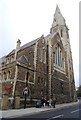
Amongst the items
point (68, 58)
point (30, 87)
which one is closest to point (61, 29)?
point (68, 58)

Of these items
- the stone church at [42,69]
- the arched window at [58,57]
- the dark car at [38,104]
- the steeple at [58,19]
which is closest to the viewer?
the stone church at [42,69]

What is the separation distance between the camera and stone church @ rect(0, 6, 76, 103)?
31.9m

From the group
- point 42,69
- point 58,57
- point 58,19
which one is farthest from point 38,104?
point 58,19

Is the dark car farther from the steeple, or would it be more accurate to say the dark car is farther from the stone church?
the steeple

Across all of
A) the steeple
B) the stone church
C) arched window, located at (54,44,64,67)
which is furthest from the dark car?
the steeple

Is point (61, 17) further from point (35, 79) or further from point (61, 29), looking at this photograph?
point (35, 79)

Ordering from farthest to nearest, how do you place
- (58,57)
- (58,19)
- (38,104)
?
(58,19), (58,57), (38,104)

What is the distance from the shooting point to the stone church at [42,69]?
3194 centimetres

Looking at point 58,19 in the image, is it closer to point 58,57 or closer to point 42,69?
point 58,57

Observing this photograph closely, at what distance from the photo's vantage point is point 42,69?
3912 centimetres

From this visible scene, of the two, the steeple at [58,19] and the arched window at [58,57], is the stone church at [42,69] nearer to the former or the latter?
the arched window at [58,57]

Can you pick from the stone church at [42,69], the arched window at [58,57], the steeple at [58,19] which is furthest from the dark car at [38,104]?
the steeple at [58,19]

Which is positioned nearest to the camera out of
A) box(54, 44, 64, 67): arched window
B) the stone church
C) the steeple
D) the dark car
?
the stone church

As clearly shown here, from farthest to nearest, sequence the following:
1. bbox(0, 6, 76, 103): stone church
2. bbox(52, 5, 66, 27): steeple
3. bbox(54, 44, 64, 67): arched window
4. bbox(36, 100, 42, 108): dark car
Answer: bbox(52, 5, 66, 27): steeple → bbox(54, 44, 64, 67): arched window → bbox(36, 100, 42, 108): dark car → bbox(0, 6, 76, 103): stone church
